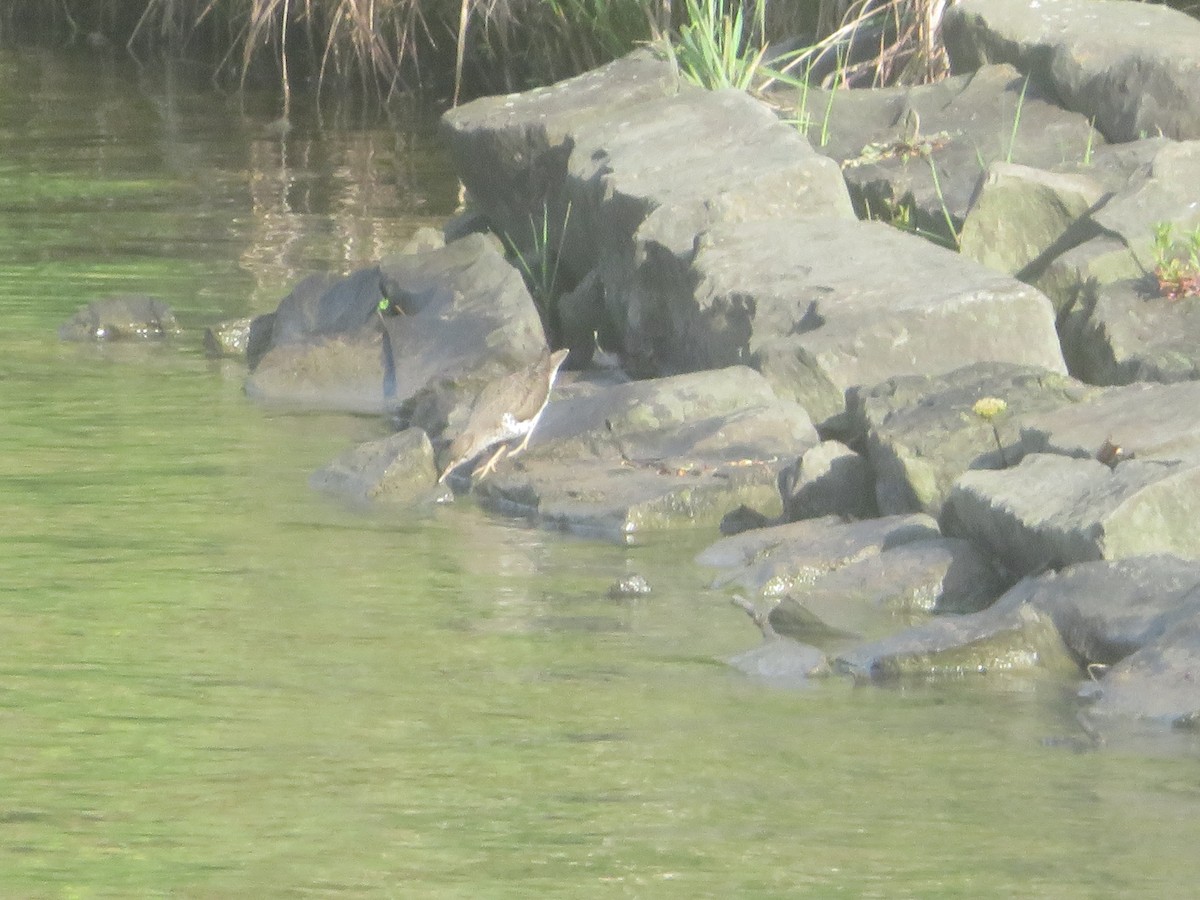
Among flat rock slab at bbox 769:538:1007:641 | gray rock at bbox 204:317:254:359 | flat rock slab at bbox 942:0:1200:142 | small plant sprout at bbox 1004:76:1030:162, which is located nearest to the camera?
flat rock slab at bbox 769:538:1007:641

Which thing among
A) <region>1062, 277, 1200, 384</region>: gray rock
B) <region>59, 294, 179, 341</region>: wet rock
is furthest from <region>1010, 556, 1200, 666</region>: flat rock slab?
<region>59, 294, 179, 341</region>: wet rock

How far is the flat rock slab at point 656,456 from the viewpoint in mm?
6473

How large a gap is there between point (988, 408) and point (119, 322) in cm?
422

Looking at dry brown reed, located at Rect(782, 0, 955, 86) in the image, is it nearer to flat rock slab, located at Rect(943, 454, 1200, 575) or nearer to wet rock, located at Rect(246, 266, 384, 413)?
wet rock, located at Rect(246, 266, 384, 413)

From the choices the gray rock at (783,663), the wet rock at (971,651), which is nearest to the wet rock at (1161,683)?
the wet rock at (971,651)

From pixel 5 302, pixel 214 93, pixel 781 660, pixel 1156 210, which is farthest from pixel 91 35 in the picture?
pixel 781 660

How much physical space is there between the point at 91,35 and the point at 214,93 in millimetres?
3525

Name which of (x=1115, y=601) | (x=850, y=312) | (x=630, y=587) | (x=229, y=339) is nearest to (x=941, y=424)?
(x=850, y=312)

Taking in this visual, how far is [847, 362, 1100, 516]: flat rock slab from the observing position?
20.1 feet

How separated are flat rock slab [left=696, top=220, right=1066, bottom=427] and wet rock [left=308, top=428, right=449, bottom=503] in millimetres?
1089

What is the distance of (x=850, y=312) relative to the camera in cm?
699

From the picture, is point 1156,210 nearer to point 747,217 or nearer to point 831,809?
point 747,217

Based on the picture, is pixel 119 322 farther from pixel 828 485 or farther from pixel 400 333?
pixel 828 485

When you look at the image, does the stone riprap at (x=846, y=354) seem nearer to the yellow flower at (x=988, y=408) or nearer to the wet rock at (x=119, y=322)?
the yellow flower at (x=988, y=408)
